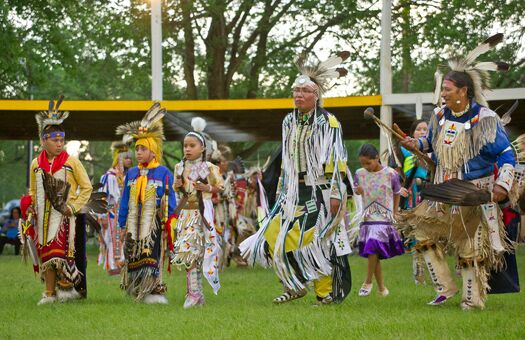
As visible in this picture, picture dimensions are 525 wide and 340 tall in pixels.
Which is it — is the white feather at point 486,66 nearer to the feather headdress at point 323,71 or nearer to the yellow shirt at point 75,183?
the feather headdress at point 323,71

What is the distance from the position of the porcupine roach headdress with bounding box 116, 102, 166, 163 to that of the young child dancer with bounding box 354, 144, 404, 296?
6.61ft

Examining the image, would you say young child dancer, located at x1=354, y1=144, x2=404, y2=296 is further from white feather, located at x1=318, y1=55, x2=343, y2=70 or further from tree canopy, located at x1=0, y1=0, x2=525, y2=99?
tree canopy, located at x1=0, y1=0, x2=525, y2=99

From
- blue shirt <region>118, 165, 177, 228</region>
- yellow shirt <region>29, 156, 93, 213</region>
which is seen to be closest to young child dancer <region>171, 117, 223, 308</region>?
blue shirt <region>118, 165, 177, 228</region>

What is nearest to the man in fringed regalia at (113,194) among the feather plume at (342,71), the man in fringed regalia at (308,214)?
the man in fringed regalia at (308,214)

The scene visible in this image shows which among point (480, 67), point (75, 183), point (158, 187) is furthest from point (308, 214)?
point (75, 183)

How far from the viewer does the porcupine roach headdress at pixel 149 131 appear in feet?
30.7

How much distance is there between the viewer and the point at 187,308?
856 centimetres

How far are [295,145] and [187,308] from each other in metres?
1.63

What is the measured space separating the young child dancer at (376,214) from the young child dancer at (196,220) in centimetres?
163

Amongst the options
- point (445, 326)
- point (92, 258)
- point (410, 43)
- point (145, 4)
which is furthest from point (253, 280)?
point (145, 4)

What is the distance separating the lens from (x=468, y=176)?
7863 millimetres

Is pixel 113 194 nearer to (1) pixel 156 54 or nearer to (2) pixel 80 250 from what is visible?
(2) pixel 80 250

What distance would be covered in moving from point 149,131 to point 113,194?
197 inches

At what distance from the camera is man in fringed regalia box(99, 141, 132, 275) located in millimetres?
13531
